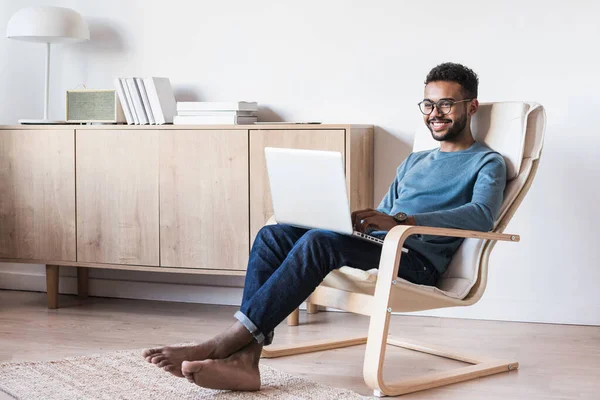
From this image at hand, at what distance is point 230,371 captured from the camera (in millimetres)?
2340

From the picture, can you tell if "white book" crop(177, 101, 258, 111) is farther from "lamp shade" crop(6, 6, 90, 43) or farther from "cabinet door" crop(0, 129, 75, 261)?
"lamp shade" crop(6, 6, 90, 43)

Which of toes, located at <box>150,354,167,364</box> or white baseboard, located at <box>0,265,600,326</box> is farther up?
toes, located at <box>150,354,167,364</box>

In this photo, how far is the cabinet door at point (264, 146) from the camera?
11.2 feet

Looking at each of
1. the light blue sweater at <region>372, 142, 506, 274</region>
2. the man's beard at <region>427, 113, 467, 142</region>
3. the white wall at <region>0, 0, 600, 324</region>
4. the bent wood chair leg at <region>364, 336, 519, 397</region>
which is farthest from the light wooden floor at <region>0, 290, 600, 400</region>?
the man's beard at <region>427, 113, 467, 142</region>

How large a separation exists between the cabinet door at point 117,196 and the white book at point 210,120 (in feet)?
0.41

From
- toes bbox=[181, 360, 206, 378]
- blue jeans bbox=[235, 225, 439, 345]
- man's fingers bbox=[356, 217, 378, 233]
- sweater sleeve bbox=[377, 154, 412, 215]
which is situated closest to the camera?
toes bbox=[181, 360, 206, 378]

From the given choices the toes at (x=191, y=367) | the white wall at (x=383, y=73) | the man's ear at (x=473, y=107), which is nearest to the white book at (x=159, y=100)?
the white wall at (x=383, y=73)

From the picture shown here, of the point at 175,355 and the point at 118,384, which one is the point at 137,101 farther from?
the point at 175,355

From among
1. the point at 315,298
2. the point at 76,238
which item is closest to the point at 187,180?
the point at 76,238

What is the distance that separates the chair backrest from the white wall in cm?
66

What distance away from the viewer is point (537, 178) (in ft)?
11.4

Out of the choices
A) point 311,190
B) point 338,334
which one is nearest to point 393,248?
point 311,190

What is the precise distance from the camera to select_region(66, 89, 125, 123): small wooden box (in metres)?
3.82

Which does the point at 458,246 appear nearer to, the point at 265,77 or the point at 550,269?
the point at 550,269
